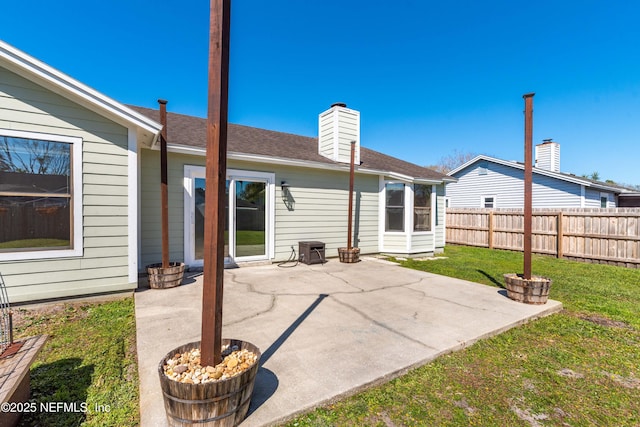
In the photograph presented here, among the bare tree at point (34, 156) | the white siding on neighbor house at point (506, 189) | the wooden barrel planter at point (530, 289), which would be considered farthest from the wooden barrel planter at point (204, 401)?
the white siding on neighbor house at point (506, 189)

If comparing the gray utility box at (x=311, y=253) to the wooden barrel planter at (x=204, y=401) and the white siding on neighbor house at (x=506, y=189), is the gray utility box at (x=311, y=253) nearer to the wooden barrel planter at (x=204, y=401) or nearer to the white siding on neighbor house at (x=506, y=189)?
the wooden barrel planter at (x=204, y=401)

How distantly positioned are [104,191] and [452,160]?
34.8 m

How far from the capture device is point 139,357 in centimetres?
250

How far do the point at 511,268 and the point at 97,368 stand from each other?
27.7 feet

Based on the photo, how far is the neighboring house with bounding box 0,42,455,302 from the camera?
371 cm

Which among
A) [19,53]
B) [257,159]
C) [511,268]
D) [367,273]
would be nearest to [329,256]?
[367,273]

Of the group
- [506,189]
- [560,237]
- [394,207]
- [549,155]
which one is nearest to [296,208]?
[394,207]

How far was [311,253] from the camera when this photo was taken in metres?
6.98

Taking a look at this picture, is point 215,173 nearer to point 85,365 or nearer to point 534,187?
point 85,365

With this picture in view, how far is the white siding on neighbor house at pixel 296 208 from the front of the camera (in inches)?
213

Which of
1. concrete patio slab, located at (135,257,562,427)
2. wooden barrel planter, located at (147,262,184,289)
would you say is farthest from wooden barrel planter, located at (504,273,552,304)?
wooden barrel planter, located at (147,262,184,289)

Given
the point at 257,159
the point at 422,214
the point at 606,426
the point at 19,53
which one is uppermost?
the point at 19,53

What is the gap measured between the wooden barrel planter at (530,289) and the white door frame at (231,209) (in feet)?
16.1

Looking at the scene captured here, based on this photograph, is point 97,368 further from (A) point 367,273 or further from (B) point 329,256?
(B) point 329,256
